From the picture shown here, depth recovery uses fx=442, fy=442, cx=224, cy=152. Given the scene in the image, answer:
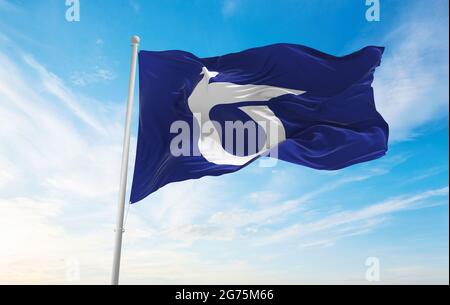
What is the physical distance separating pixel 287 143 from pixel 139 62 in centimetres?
401

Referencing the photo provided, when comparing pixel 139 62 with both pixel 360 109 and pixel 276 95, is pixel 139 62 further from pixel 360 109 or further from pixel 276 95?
pixel 360 109

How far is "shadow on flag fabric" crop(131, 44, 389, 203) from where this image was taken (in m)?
9.86

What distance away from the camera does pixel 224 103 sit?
10.9 m

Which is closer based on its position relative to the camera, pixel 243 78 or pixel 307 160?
pixel 307 160

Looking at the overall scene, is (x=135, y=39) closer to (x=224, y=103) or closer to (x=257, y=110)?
(x=224, y=103)

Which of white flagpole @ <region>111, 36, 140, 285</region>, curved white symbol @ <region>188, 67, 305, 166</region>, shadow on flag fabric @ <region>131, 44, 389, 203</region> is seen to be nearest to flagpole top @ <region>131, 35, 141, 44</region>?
white flagpole @ <region>111, 36, 140, 285</region>

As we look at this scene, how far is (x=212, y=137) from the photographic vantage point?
1053cm

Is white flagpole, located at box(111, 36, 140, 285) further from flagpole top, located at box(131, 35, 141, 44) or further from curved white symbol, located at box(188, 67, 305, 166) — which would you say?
curved white symbol, located at box(188, 67, 305, 166)

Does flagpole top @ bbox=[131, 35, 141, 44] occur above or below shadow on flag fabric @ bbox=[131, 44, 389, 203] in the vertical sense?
above

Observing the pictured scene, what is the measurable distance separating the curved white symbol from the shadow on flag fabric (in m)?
0.02

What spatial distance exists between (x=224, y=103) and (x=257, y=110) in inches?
33.7

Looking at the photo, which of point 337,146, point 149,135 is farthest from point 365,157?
point 149,135

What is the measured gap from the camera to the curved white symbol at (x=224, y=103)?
1020 centimetres
